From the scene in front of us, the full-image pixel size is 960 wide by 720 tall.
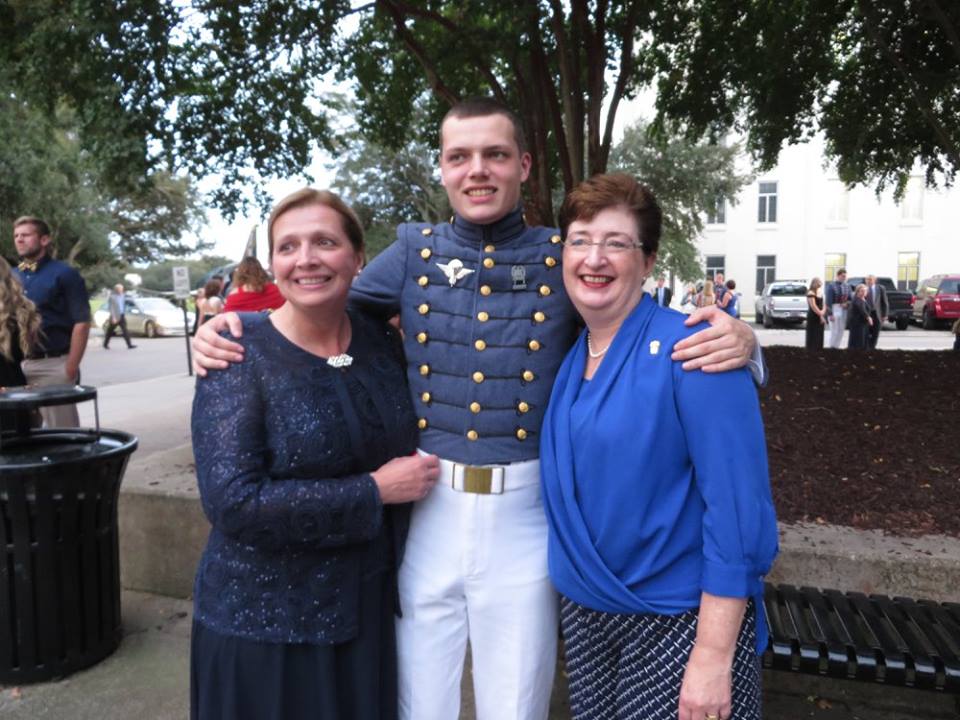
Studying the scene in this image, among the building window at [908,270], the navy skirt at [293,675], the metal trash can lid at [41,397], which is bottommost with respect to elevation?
the navy skirt at [293,675]

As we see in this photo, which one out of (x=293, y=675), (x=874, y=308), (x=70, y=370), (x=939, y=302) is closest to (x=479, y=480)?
(x=293, y=675)

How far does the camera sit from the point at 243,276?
8188 millimetres

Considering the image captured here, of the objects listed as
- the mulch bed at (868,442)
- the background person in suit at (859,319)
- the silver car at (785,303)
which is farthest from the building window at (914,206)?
the mulch bed at (868,442)

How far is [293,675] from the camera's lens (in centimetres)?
197

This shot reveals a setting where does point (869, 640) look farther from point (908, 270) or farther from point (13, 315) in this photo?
point (908, 270)

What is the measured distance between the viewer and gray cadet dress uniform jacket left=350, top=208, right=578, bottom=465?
2076 millimetres

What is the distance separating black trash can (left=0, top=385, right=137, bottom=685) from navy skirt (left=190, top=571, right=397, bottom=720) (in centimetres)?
155

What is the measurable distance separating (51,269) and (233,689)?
16.6 ft

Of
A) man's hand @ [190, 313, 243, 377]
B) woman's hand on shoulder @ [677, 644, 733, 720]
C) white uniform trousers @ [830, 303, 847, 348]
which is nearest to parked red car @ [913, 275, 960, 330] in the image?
white uniform trousers @ [830, 303, 847, 348]

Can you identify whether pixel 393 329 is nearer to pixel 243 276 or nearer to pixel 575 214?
pixel 575 214

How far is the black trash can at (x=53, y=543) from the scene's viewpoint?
3152 millimetres

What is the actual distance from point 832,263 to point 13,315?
40750mm

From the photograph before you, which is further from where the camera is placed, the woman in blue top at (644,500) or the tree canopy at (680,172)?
the tree canopy at (680,172)

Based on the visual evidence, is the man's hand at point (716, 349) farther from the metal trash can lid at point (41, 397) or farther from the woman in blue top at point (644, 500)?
the metal trash can lid at point (41, 397)
